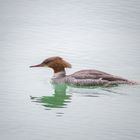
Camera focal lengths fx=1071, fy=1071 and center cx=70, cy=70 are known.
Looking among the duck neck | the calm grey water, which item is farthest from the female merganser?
the calm grey water

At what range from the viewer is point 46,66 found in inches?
552

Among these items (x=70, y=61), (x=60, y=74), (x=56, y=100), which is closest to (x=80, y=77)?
(x=60, y=74)

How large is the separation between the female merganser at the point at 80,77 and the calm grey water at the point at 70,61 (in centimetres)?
12

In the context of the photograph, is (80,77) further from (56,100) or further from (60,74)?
(56,100)

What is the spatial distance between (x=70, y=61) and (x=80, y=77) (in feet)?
2.49

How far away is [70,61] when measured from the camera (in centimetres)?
1450

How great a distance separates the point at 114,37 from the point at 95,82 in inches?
93.1

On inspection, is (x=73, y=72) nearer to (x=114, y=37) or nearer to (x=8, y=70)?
(x=8, y=70)

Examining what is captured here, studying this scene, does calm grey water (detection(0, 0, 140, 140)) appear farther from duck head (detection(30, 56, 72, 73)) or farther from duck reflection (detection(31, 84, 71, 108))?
duck head (detection(30, 56, 72, 73))

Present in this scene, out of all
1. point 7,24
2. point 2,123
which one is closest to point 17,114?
point 2,123

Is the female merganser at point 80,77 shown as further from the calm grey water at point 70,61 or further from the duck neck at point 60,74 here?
the calm grey water at point 70,61

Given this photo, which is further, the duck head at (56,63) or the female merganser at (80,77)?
the duck head at (56,63)

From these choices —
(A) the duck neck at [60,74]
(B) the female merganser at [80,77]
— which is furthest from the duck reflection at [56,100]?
(A) the duck neck at [60,74]

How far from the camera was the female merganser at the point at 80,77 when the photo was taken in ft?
44.9
